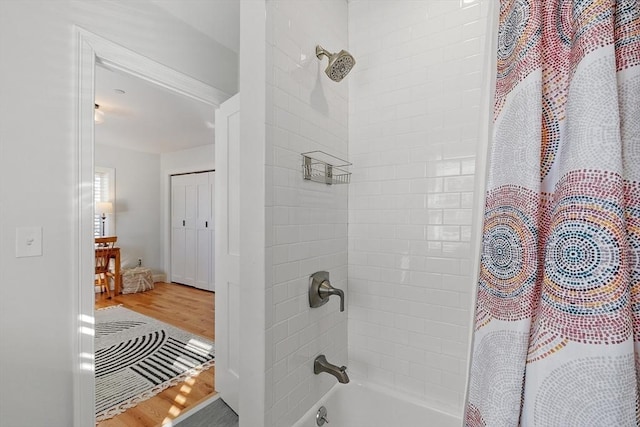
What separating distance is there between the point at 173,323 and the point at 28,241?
2607 millimetres


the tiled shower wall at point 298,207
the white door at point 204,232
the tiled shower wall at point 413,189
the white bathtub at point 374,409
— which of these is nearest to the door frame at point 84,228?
the tiled shower wall at point 298,207

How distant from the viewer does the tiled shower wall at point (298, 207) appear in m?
1.12

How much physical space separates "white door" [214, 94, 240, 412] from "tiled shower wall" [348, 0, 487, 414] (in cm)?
79

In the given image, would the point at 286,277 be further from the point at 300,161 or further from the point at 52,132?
the point at 52,132

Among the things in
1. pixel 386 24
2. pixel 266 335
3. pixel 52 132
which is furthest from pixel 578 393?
pixel 52 132

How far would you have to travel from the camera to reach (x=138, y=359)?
2.63 meters

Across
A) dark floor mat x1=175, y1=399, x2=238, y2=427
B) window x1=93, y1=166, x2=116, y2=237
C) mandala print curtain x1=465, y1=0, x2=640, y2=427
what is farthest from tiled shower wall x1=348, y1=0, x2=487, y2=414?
window x1=93, y1=166, x2=116, y2=237

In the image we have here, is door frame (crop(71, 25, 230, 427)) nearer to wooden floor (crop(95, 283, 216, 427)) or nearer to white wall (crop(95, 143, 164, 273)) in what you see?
wooden floor (crop(95, 283, 216, 427))

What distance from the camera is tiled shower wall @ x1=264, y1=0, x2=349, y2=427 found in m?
1.12

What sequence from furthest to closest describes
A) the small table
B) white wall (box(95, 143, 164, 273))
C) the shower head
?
white wall (box(95, 143, 164, 273)), the small table, the shower head

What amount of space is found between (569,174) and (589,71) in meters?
0.18

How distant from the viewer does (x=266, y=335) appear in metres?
1.08

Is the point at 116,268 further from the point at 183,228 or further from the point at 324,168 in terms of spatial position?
the point at 324,168

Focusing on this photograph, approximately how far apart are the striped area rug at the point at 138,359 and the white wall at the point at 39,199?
878 mm
